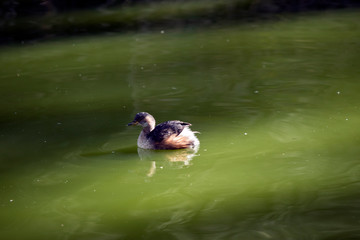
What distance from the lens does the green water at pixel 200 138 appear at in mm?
4559

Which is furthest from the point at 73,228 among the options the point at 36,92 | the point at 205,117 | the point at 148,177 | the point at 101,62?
the point at 101,62

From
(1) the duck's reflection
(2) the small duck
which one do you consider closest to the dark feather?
(2) the small duck

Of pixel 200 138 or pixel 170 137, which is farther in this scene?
pixel 200 138

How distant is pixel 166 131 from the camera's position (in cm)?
582

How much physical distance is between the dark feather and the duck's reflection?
11 cm

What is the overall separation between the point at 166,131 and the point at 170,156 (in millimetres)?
207

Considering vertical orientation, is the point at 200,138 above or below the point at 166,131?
below

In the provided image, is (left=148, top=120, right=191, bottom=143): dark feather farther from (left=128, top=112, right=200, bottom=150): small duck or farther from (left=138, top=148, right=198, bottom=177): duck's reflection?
(left=138, top=148, right=198, bottom=177): duck's reflection

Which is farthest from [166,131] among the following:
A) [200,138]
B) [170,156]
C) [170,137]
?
[200,138]

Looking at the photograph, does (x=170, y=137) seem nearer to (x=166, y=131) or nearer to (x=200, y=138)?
(x=166, y=131)

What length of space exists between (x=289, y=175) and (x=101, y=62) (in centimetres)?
486

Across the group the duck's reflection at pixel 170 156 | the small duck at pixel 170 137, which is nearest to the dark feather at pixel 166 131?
the small duck at pixel 170 137

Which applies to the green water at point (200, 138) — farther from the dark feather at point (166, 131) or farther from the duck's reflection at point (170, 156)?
the dark feather at point (166, 131)

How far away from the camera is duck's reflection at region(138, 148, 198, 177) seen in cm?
557
